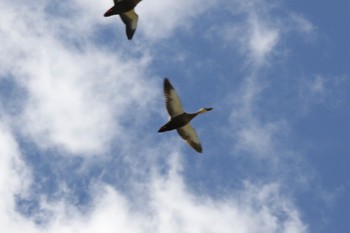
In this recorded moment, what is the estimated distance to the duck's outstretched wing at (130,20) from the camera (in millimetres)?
51750

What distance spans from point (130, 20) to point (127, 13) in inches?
16.2

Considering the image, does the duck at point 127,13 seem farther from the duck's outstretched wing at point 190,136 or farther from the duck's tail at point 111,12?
the duck's outstretched wing at point 190,136

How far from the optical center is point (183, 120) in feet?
161

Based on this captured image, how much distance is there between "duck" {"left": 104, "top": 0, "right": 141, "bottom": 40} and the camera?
49.0 metres

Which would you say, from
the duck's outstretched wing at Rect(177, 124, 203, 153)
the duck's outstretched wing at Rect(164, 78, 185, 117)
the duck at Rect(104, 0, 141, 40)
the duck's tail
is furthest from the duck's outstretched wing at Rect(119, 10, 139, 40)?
the duck's outstretched wing at Rect(177, 124, 203, 153)

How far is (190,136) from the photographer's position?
1998 inches

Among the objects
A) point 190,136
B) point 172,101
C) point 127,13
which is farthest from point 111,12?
Answer: point 190,136

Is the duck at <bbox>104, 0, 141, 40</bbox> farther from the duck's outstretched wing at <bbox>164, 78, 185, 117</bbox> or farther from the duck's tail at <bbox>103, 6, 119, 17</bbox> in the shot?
the duck's outstretched wing at <bbox>164, 78, 185, 117</bbox>

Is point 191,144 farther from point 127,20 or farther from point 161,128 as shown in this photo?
point 127,20

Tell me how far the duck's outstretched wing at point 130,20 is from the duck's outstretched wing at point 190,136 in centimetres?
602

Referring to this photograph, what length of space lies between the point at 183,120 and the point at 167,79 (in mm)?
2290

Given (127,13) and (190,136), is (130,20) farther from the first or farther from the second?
(190,136)

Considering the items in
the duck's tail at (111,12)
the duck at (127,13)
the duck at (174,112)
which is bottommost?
the duck at (174,112)

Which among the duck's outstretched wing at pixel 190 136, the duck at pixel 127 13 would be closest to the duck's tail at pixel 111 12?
the duck at pixel 127 13
